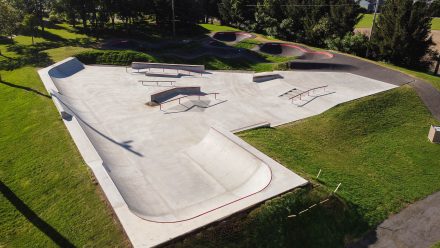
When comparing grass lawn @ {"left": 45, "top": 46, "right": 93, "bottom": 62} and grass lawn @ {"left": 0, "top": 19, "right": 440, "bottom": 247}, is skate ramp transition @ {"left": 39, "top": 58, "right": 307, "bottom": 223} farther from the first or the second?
grass lawn @ {"left": 45, "top": 46, "right": 93, "bottom": 62}

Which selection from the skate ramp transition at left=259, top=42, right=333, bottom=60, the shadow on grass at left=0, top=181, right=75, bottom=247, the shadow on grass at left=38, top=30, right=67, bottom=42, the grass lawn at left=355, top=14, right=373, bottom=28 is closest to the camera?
the shadow on grass at left=0, top=181, right=75, bottom=247

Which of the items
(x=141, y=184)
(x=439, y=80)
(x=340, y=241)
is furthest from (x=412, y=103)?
(x=141, y=184)

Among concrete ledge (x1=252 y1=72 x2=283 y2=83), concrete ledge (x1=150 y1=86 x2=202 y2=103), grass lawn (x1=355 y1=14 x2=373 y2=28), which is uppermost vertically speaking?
grass lawn (x1=355 y1=14 x2=373 y2=28)

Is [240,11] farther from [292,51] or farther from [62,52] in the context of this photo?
[62,52]

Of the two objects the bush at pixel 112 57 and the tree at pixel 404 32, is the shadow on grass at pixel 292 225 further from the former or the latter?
the bush at pixel 112 57

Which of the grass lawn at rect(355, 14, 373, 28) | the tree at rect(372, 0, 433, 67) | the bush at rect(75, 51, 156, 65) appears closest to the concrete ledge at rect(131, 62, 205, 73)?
the bush at rect(75, 51, 156, 65)

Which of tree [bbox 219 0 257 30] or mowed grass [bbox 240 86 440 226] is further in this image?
tree [bbox 219 0 257 30]

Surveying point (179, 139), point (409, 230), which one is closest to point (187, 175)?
point (179, 139)
